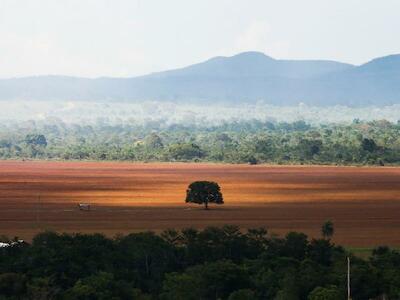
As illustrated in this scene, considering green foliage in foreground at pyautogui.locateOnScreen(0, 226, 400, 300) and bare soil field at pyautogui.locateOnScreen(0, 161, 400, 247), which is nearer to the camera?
green foliage in foreground at pyautogui.locateOnScreen(0, 226, 400, 300)

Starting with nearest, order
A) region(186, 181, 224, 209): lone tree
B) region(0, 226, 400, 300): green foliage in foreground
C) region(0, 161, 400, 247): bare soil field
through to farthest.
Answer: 1. region(0, 226, 400, 300): green foliage in foreground
2. region(0, 161, 400, 247): bare soil field
3. region(186, 181, 224, 209): lone tree

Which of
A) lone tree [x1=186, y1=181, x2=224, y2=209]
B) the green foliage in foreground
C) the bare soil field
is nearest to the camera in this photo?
the green foliage in foreground

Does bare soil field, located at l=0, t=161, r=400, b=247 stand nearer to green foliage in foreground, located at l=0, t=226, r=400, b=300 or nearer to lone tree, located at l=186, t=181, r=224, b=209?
lone tree, located at l=186, t=181, r=224, b=209

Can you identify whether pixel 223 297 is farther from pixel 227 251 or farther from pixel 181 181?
pixel 181 181

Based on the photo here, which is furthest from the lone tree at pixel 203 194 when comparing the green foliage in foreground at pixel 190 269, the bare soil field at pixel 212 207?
the green foliage in foreground at pixel 190 269

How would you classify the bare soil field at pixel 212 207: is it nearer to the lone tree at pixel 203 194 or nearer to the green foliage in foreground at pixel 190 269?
the lone tree at pixel 203 194

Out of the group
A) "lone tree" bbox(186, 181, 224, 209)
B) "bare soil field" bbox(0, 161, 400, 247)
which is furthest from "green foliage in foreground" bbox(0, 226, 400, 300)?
"lone tree" bbox(186, 181, 224, 209)

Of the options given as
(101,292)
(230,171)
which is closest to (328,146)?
(230,171)
